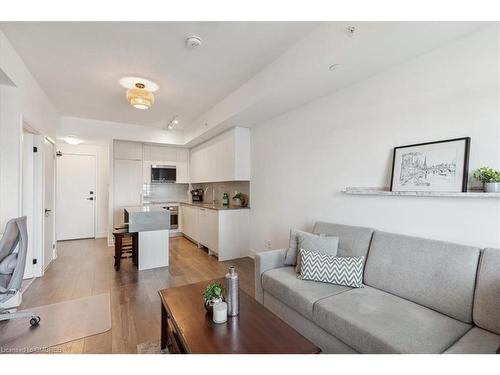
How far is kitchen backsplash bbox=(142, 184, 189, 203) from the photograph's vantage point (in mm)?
5984

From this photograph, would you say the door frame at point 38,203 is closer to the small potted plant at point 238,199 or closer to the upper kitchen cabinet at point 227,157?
the upper kitchen cabinet at point 227,157

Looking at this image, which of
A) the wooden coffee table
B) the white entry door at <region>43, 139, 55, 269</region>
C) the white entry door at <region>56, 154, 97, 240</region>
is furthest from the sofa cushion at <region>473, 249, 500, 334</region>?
the white entry door at <region>56, 154, 97, 240</region>

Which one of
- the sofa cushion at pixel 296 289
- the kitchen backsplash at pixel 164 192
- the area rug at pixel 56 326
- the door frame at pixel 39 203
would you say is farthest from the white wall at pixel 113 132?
the sofa cushion at pixel 296 289

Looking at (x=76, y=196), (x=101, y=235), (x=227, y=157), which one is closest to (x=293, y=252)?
(x=227, y=157)

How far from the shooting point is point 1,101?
7.99 feet

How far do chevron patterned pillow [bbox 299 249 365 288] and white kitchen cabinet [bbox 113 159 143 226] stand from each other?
15.3 feet

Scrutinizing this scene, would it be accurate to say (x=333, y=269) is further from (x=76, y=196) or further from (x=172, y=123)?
(x=76, y=196)

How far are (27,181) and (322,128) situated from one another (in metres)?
3.86

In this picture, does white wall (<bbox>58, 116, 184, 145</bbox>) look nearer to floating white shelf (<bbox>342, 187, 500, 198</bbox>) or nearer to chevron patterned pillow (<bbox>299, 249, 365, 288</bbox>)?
floating white shelf (<bbox>342, 187, 500, 198</bbox>)

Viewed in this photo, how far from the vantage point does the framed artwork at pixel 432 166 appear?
1727 millimetres

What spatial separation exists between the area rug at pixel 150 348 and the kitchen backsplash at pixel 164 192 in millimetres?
4406

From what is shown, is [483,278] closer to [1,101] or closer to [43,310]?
[43,310]

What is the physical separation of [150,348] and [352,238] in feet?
6.26
